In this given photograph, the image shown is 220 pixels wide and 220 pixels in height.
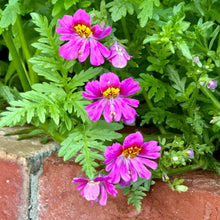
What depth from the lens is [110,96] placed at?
3.73 feet

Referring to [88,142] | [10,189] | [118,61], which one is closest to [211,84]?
[118,61]

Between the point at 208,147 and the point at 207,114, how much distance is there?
0.51ft

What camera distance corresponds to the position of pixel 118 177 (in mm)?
1125

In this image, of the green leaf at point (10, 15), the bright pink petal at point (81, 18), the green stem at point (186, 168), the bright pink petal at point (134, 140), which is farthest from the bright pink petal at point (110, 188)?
the green leaf at point (10, 15)

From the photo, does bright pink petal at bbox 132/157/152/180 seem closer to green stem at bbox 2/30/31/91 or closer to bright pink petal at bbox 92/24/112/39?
bright pink petal at bbox 92/24/112/39

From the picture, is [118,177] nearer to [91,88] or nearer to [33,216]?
[91,88]

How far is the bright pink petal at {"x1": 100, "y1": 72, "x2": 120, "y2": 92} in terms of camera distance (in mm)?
1116

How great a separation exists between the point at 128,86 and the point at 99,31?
0.54 feet

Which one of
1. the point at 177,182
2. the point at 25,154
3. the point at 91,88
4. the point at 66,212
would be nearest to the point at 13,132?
the point at 25,154

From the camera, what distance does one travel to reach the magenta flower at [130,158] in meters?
1.12

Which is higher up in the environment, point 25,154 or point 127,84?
point 127,84

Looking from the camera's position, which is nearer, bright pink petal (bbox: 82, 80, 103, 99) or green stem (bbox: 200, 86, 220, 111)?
bright pink petal (bbox: 82, 80, 103, 99)

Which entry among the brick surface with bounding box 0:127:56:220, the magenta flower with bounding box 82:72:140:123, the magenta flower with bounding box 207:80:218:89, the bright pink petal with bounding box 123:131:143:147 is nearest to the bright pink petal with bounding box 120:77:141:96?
the magenta flower with bounding box 82:72:140:123

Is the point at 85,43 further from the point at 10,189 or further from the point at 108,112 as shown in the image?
the point at 10,189
